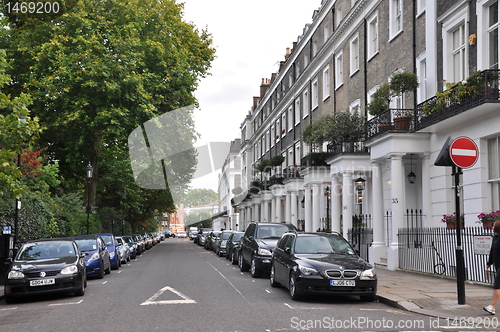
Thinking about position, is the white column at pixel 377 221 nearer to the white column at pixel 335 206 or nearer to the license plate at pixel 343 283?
the white column at pixel 335 206

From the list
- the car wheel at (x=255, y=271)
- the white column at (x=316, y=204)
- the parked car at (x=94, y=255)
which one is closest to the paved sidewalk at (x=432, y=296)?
the car wheel at (x=255, y=271)

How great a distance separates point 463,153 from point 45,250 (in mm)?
10326

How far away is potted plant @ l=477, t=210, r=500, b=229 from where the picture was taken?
44.4 feet

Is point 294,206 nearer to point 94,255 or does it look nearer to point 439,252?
point 94,255

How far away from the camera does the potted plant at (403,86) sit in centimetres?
1814

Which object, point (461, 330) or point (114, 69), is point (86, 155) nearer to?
point (114, 69)

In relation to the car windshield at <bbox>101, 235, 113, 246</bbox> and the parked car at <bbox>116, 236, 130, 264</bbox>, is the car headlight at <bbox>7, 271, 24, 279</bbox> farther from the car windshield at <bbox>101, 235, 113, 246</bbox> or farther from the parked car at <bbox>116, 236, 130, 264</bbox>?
the parked car at <bbox>116, 236, 130, 264</bbox>

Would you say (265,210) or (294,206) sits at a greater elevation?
(294,206)

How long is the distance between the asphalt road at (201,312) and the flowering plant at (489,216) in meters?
4.44

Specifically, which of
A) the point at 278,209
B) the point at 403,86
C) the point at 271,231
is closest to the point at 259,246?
the point at 271,231

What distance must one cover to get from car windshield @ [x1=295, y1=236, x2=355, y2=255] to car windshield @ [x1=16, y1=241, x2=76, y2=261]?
5896 millimetres

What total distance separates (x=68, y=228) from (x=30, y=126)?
15543 millimetres

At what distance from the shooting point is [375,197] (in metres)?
20.4

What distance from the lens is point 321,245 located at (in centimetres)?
1281
